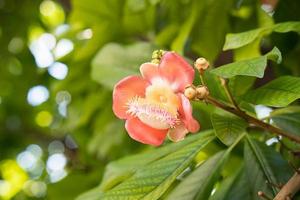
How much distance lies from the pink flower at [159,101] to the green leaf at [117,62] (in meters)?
0.32

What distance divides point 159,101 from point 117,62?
434 mm

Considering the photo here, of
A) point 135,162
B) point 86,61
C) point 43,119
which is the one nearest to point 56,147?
point 43,119

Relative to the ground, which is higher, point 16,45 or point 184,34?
point 16,45

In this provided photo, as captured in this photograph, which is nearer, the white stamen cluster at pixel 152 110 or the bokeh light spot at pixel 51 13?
the white stamen cluster at pixel 152 110

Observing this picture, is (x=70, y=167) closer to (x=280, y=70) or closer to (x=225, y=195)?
(x=280, y=70)

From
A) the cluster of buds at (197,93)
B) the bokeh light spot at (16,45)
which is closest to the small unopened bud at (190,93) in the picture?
the cluster of buds at (197,93)

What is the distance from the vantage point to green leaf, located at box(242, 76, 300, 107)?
60cm

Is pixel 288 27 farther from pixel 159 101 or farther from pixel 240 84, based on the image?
pixel 159 101

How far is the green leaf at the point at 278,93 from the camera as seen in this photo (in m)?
0.60

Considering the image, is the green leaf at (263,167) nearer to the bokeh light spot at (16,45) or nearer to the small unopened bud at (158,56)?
the small unopened bud at (158,56)

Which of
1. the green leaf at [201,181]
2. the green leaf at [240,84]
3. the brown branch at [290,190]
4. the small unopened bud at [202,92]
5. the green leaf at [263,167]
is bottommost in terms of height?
the brown branch at [290,190]

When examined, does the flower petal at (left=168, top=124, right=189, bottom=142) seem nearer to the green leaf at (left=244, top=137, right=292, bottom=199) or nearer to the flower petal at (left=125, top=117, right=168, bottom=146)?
the flower petal at (left=125, top=117, right=168, bottom=146)

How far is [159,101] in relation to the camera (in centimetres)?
62

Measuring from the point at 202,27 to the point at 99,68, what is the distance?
0.72 feet
